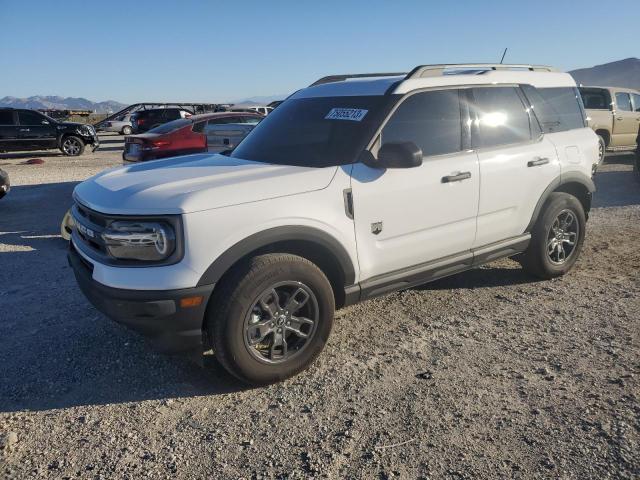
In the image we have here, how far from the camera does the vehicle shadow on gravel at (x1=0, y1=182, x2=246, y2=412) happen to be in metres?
3.23

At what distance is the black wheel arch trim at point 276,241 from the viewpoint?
9.71ft


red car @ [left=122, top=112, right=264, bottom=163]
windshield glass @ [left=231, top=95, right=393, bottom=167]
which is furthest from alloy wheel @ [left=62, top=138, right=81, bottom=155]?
windshield glass @ [left=231, top=95, right=393, bottom=167]

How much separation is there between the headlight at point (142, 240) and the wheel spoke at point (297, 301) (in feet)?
2.65

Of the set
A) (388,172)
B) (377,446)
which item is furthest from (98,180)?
(377,446)

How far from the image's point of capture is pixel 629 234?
6.68 meters

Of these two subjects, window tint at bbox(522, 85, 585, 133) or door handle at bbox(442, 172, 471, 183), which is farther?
window tint at bbox(522, 85, 585, 133)

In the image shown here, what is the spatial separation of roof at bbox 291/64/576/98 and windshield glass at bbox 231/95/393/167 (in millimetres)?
94

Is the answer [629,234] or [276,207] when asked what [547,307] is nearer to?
[276,207]

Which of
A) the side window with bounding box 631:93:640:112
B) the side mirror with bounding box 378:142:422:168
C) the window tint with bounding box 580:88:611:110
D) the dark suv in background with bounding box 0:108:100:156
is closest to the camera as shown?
the side mirror with bounding box 378:142:422:168

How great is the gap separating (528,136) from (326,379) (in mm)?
2807

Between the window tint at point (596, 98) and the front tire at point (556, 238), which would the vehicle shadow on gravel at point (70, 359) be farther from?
the window tint at point (596, 98)

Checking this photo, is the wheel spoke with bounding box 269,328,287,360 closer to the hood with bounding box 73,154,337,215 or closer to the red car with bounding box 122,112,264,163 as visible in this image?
the hood with bounding box 73,154,337,215

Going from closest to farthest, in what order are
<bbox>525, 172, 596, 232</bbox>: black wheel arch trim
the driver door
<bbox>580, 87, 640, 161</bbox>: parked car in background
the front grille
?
the front grille
the driver door
<bbox>525, 172, 596, 232</bbox>: black wheel arch trim
<bbox>580, 87, 640, 161</bbox>: parked car in background

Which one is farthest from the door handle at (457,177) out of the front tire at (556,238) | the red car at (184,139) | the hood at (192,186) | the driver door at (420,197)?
the red car at (184,139)
